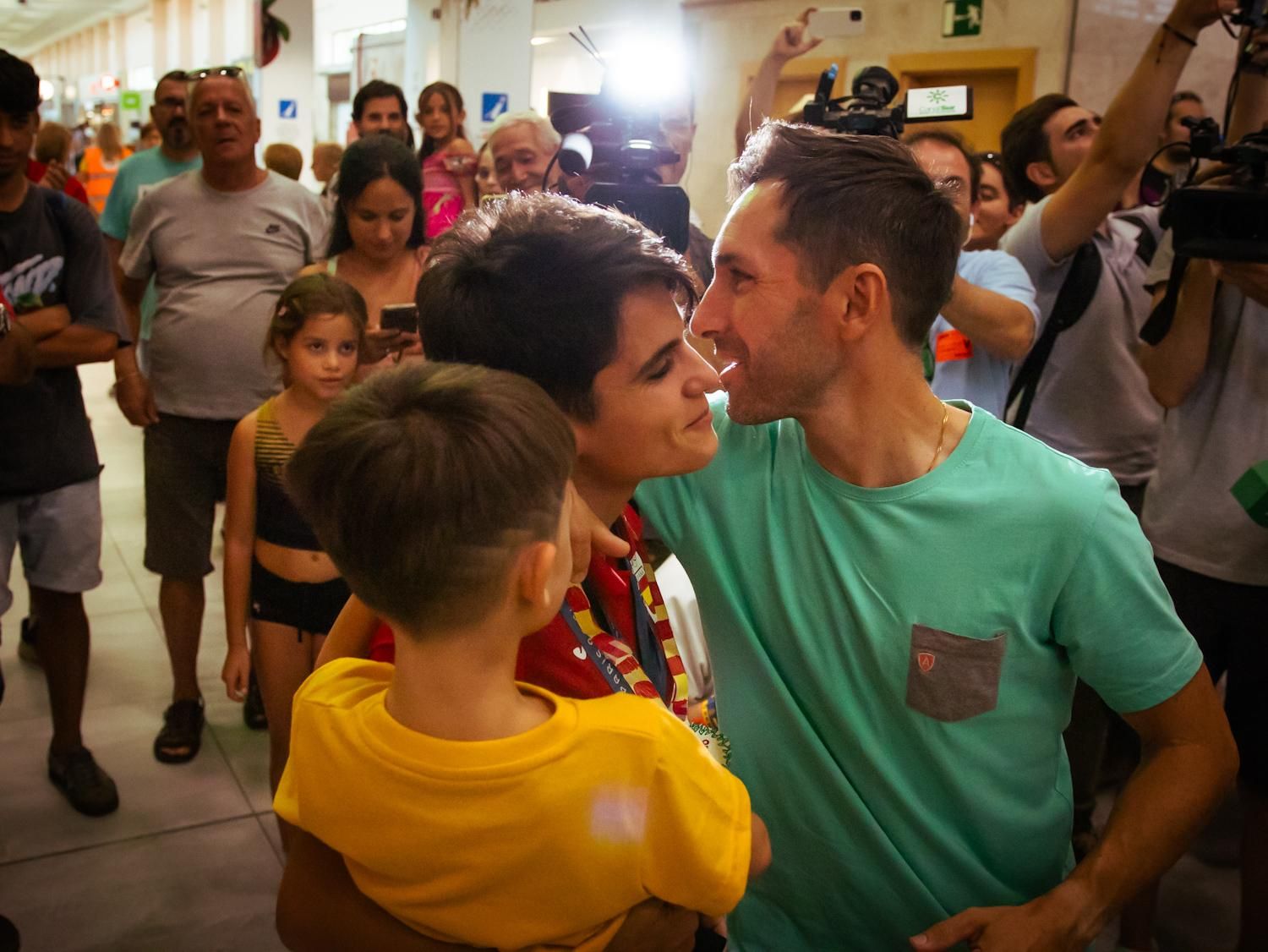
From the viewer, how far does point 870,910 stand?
1.37m

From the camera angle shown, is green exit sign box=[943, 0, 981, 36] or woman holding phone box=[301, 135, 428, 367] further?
green exit sign box=[943, 0, 981, 36]

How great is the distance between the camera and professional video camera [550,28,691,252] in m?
2.09

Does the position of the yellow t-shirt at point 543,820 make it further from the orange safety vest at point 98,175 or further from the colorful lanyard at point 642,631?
the orange safety vest at point 98,175

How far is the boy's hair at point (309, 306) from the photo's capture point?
2561 millimetres

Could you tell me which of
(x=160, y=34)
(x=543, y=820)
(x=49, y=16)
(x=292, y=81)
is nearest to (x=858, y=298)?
(x=543, y=820)

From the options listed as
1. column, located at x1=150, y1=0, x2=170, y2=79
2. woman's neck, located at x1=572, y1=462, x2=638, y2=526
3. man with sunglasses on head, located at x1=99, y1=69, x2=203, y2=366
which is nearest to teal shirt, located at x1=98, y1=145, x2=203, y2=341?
man with sunglasses on head, located at x1=99, y1=69, x2=203, y2=366

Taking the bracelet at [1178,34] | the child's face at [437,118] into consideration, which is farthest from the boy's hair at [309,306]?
the child's face at [437,118]

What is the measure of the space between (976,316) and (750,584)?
1219mm

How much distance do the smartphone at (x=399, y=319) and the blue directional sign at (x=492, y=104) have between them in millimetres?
3136

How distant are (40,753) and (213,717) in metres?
0.48

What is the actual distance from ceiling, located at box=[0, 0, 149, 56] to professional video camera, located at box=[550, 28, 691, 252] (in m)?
19.7

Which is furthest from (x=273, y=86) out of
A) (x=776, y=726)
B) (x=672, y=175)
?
(x=776, y=726)

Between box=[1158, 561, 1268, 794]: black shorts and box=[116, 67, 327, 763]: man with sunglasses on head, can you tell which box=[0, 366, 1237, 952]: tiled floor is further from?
box=[1158, 561, 1268, 794]: black shorts

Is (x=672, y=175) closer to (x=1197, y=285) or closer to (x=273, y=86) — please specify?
(x=1197, y=285)
